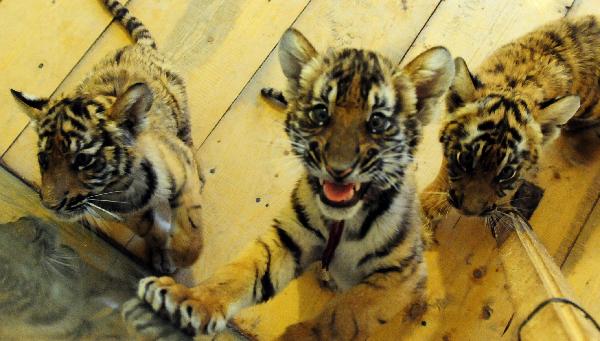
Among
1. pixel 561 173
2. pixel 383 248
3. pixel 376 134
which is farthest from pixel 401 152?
pixel 561 173

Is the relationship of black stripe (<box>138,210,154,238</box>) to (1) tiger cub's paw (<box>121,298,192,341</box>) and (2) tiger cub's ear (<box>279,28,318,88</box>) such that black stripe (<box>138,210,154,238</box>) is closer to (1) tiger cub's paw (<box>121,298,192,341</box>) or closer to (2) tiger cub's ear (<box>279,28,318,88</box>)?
(1) tiger cub's paw (<box>121,298,192,341</box>)

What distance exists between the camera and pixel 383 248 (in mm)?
1729

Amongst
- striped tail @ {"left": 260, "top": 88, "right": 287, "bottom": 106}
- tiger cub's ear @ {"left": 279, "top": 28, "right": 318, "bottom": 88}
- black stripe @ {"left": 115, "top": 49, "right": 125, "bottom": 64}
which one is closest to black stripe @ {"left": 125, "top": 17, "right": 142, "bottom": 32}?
black stripe @ {"left": 115, "top": 49, "right": 125, "bottom": 64}

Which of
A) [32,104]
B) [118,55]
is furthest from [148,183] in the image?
[118,55]

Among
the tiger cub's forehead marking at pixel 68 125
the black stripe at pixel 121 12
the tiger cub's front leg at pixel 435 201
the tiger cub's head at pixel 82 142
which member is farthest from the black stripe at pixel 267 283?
the black stripe at pixel 121 12

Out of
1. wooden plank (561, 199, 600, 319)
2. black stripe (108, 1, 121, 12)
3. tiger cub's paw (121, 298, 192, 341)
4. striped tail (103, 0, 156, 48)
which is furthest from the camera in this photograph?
black stripe (108, 1, 121, 12)

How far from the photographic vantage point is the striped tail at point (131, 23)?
2.34 metres

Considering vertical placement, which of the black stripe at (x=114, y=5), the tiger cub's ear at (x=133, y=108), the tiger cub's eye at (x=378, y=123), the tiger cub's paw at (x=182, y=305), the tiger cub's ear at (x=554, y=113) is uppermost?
the tiger cub's ear at (x=554, y=113)

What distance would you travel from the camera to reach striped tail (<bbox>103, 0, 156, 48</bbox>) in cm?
234

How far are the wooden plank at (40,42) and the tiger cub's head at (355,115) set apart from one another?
120cm

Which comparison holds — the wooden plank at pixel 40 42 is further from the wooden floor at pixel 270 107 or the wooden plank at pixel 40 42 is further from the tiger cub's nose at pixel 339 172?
the tiger cub's nose at pixel 339 172

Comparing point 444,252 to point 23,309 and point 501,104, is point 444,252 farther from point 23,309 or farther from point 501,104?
point 23,309

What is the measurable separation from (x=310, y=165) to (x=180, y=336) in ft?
1.75

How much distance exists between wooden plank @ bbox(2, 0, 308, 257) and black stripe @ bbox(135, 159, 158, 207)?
508 mm
